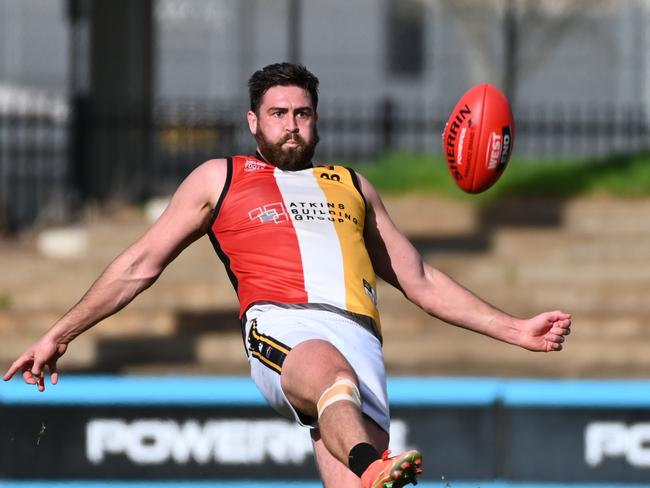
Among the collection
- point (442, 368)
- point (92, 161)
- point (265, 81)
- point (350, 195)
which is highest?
point (265, 81)

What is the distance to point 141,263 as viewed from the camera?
6207 mm

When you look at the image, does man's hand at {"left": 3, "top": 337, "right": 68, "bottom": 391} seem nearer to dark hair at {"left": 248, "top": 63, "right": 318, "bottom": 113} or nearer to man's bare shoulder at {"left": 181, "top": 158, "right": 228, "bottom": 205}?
man's bare shoulder at {"left": 181, "top": 158, "right": 228, "bottom": 205}

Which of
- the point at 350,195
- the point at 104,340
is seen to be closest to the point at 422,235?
the point at 104,340

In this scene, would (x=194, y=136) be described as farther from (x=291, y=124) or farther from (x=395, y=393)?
(x=291, y=124)

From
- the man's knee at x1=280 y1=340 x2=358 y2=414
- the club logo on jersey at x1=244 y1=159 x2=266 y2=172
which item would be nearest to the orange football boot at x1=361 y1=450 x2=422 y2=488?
the man's knee at x1=280 y1=340 x2=358 y2=414

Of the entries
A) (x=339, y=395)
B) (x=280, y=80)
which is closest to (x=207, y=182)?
(x=280, y=80)

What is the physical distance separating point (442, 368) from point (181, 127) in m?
6.50

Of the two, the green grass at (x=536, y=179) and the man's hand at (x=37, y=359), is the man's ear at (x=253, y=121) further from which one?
the green grass at (x=536, y=179)

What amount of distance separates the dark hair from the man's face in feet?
0.07

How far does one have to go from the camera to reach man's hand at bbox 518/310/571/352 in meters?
6.08

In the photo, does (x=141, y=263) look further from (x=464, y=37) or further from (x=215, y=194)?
(x=464, y=37)

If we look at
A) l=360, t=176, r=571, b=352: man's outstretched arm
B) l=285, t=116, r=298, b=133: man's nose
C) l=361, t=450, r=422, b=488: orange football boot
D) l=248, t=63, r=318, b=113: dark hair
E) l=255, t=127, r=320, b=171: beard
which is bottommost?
l=361, t=450, r=422, b=488: orange football boot

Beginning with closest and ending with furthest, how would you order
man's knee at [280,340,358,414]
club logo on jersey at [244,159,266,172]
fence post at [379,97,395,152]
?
man's knee at [280,340,358,414] → club logo on jersey at [244,159,266,172] → fence post at [379,97,395,152]

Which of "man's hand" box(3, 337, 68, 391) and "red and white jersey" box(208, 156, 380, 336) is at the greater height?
"red and white jersey" box(208, 156, 380, 336)
